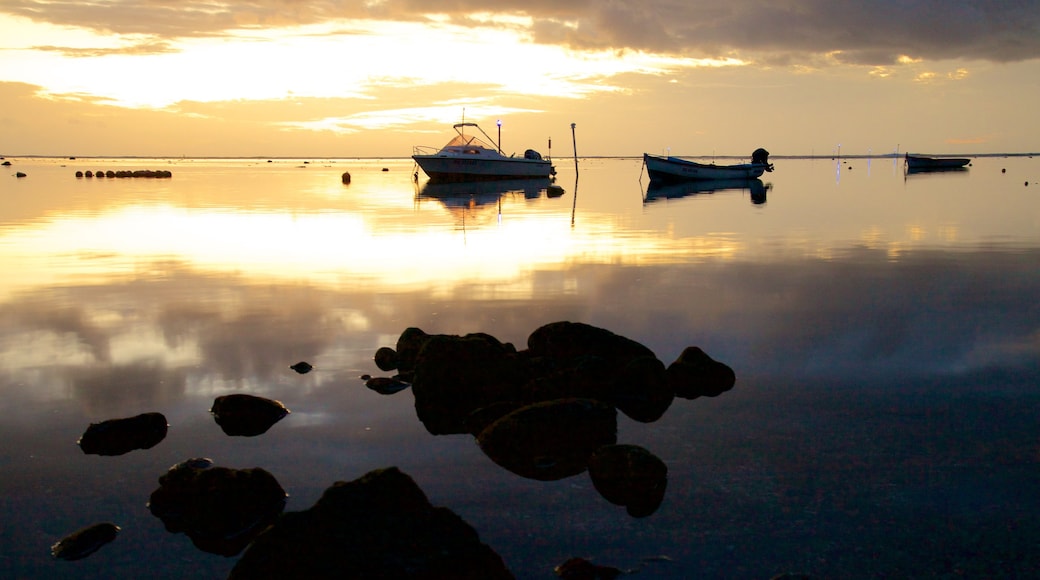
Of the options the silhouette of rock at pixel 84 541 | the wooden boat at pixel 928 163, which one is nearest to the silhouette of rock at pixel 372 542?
the silhouette of rock at pixel 84 541

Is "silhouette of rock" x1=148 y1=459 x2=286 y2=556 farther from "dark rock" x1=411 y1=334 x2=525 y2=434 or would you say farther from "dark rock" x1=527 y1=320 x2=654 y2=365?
"dark rock" x1=527 y1=320 x2=654 y2=365

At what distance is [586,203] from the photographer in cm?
5059

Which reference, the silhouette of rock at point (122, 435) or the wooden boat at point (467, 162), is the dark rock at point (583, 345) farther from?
the wooden boat at point (467, 162)

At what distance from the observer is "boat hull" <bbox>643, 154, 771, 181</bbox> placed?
73.3m

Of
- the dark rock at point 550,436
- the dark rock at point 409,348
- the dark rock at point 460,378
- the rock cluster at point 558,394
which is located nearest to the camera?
the rock cluster at point 558,394

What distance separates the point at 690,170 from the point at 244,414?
70417 millimetres

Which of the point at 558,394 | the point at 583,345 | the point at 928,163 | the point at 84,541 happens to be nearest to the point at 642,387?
the point at 558,394

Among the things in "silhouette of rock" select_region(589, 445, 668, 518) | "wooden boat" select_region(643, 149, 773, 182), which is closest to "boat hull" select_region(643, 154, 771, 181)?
"wooden boat" select_region(643, 149, 773, 182)

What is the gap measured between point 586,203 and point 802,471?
43305 mm

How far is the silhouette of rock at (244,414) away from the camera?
30.3 feet

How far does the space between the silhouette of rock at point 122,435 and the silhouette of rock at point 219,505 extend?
5.15ft

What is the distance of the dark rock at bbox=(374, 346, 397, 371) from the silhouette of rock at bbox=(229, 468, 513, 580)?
5.57 m

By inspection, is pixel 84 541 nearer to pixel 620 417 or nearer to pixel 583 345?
pixel 620 417

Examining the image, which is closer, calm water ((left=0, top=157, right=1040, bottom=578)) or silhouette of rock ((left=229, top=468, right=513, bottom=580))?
silhouette of rock ((left=229, top=468, right=513, bottom=580))
